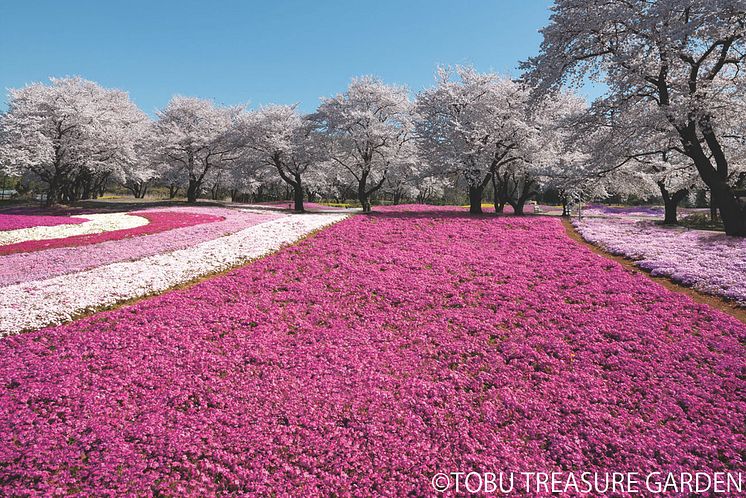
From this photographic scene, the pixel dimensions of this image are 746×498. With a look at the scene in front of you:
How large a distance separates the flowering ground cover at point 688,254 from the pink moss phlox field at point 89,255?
75.2ft

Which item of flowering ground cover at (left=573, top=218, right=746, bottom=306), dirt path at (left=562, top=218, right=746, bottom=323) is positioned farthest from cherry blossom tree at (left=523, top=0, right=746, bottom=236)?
dirt path at (left=562, top=218, right=746, bottom=323)

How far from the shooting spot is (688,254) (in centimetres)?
1647

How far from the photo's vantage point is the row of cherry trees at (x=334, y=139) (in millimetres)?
33312

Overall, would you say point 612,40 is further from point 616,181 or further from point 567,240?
point 616,181

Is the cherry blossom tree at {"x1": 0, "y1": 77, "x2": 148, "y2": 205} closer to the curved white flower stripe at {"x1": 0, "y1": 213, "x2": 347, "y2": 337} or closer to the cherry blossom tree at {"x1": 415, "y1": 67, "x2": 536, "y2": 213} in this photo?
the curved white flower stripe at {"x1": 0, "y1": 213, "x2": 347, "y2": 337}

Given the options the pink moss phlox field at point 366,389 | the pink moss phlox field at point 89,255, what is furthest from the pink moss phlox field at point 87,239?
the pink moss phlox field at point 366,389

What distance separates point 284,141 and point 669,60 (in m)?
35.9

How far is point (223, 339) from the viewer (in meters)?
10.4

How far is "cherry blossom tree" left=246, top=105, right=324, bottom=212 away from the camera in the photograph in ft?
142

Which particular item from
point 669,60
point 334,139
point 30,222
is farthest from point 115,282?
point 334,139

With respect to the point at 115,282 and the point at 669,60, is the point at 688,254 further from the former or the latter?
the point at 115,282

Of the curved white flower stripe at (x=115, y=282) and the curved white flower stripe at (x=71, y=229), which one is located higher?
the curved white flower stripe at (x=71, y=229)

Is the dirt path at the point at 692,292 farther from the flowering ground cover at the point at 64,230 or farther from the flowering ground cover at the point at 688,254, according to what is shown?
the flowering ground cover at the point at 64,230

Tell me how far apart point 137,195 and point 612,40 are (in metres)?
92.0
